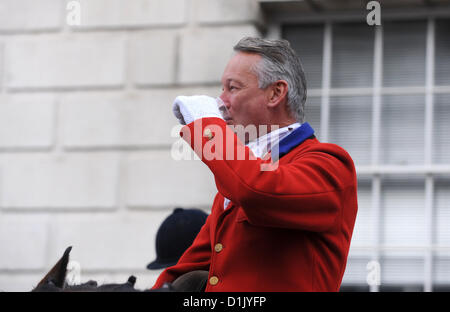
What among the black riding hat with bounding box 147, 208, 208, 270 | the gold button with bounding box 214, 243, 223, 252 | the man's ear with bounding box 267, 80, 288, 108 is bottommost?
the black riding hat with bounding box 147, 208, 208, 270

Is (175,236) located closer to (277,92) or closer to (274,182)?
(277,92)

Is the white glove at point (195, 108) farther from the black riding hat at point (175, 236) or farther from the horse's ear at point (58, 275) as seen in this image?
the black riding hat at point (175, 236)

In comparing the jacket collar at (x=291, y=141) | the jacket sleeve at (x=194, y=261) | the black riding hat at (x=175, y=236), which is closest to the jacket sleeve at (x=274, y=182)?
the jacket collar at (x=291, y=141)

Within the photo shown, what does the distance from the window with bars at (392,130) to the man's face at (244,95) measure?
9.54 feet

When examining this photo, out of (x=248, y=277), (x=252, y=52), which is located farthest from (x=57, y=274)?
(x=252, y=52)

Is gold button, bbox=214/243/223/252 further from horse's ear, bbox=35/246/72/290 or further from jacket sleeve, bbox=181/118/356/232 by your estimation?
horse's ear, bbox=35/246/72/290

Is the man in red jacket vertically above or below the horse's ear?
above

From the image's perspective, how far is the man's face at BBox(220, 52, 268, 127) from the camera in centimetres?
292

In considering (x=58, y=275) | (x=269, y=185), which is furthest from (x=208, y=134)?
(x=58, y=275)

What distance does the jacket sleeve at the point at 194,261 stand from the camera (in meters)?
3.02

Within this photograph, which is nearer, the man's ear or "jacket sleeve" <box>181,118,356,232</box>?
"jacket sleeve" <box>181,118,356,232</box>

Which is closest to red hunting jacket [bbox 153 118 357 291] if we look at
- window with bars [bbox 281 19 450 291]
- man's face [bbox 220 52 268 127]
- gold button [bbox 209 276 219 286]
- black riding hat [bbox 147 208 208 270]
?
gold button [bbox 209 276 219 286]
